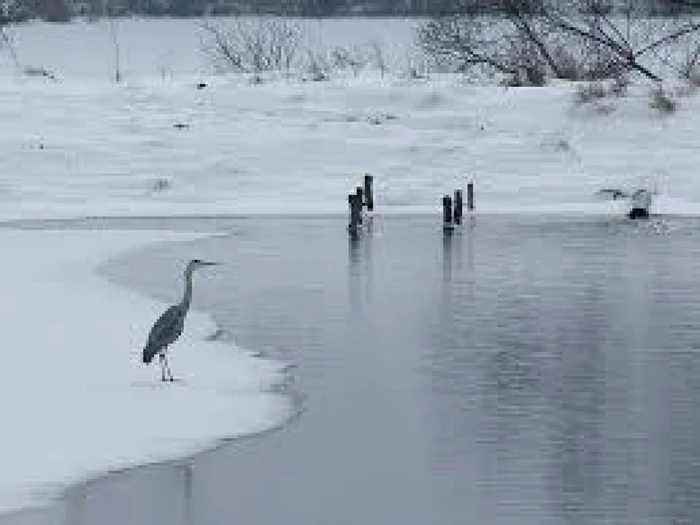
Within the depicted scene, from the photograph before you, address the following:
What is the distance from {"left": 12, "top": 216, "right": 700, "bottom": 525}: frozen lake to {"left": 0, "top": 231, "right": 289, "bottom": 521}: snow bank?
1.16ft

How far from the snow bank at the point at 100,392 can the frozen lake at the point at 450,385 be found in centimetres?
35

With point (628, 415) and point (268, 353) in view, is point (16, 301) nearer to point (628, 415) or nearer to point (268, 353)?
point (268, 353)

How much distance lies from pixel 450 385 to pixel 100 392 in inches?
123

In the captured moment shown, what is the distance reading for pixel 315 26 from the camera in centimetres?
9338

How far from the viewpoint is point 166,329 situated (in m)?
17.4

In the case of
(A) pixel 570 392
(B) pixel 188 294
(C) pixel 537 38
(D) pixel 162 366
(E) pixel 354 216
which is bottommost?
(E) pixel 354 216

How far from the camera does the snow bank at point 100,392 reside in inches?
561

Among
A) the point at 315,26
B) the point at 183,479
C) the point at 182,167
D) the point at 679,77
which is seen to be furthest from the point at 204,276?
the point at 315,26

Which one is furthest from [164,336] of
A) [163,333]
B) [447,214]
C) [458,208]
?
[458,208]

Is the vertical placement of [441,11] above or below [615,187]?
above

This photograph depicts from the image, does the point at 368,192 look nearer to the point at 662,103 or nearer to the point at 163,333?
the point at 662,103

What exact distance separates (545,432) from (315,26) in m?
78.9

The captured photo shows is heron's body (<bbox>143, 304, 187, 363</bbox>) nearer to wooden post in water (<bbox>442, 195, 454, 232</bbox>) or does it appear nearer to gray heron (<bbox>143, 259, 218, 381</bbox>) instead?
gray heron (<bbox>143, 259, 218, 381</bbox>)

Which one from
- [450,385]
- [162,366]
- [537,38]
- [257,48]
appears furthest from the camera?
[257,48]
